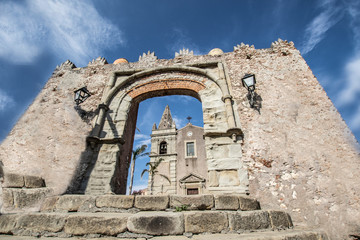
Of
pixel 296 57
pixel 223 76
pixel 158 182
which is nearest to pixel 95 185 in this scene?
pixel 223 76

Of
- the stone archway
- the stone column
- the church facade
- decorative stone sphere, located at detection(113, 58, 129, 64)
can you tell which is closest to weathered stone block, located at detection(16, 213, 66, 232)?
the stone archway

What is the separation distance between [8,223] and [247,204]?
3.76 meters

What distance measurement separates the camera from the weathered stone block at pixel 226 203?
311 centimetres

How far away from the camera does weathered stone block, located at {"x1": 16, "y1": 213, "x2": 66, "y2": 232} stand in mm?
2465

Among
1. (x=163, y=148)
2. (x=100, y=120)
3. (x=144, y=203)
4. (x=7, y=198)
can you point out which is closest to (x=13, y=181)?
(x=7, y=198)

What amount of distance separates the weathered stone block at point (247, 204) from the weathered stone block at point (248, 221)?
0.50 meters

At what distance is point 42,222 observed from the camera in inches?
99.4

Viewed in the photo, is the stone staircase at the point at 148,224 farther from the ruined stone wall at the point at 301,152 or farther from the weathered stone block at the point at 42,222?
the ruined stone wall at the point at 301,152

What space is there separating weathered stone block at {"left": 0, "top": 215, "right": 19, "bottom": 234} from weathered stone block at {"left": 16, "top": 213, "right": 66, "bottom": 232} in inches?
4.2

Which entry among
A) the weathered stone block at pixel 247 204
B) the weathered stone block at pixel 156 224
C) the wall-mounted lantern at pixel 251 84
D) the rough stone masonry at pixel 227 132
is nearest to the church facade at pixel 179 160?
the rough stone masonry at pixel 227 132

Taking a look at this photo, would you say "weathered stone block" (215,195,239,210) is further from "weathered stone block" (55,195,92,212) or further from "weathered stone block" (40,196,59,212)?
"weathered stone block" (40,196,59,212)

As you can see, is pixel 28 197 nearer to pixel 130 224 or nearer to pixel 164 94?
pixel 130 224

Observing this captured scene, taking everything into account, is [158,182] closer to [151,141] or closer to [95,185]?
[151,141]

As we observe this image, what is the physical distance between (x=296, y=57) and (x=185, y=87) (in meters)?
3.67
